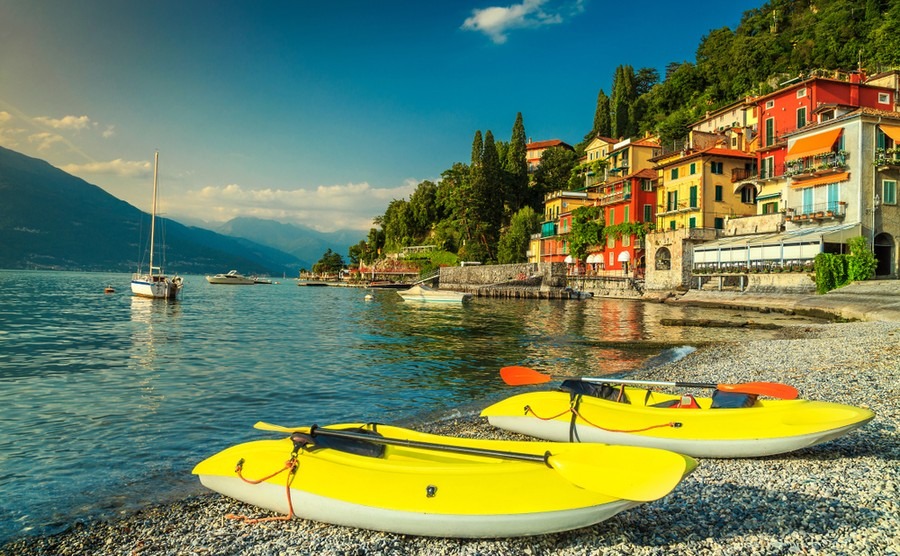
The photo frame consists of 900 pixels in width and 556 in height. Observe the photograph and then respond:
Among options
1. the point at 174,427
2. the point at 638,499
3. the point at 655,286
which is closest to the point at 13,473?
the point at 174,427

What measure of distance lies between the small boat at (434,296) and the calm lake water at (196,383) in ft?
58.5

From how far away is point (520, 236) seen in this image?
76375 mm

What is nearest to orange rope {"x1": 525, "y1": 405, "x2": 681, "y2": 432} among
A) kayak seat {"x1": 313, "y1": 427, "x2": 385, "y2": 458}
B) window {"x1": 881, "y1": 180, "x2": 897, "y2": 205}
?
kayak seat {"x1": 313, "y1": 427, "x2": 385, "y2": 458}

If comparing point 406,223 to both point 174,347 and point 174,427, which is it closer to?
point 174,347

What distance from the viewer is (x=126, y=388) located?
12945mm

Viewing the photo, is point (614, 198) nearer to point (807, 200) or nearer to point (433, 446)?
point (807, 200)

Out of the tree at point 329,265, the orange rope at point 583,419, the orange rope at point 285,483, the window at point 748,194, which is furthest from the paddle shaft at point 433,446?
the tree at point 329,265

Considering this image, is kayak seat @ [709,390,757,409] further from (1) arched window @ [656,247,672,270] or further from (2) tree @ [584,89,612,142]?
(2) tree @ [584,89,612,142]

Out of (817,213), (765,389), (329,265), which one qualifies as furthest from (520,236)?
(765,389)

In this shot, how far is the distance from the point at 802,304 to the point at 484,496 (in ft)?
117

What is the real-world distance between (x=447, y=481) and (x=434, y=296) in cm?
4534

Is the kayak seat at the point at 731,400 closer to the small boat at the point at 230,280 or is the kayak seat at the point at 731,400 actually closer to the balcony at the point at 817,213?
the balcony at the point at 817,213

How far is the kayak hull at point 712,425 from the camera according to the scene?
21.0 ft

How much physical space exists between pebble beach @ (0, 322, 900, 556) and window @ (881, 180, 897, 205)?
125 feet
